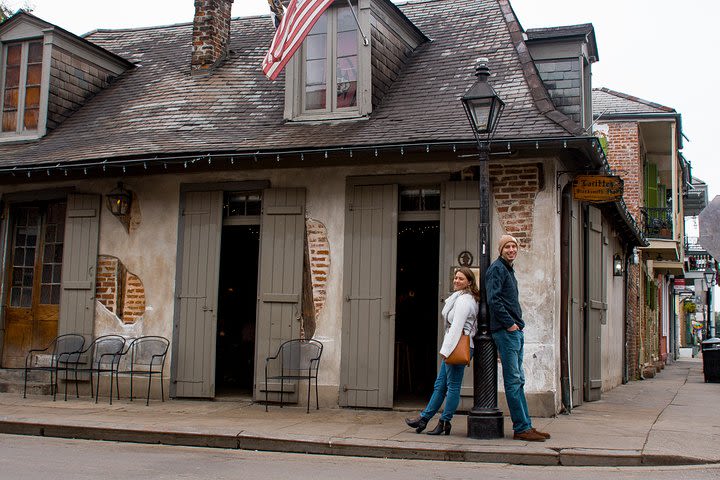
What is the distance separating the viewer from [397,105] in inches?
441

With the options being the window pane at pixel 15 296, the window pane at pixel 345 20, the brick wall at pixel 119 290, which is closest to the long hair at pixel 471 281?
the window pane at pixel 345 20

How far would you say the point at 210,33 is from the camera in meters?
13.9

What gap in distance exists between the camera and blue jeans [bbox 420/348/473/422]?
26.8ft

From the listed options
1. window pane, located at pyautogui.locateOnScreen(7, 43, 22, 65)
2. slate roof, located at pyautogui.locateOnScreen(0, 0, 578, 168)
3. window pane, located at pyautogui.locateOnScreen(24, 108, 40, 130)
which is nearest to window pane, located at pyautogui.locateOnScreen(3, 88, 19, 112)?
window pane, located at pyautogui.locateOnScreen(24, 108, 40, 130)

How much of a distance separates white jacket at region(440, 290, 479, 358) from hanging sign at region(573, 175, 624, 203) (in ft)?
10.1

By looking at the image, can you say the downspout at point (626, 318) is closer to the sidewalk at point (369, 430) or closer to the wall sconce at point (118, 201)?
the sidewalk at point (369, 430)

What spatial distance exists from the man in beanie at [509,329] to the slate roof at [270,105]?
201 centimetres

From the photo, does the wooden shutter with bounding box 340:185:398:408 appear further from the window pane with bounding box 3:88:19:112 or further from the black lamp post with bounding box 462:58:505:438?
the window pane with bounding box 3:88:19:112

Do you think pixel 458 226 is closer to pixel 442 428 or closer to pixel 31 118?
pixel 442 428

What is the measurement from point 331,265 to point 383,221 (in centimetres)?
87

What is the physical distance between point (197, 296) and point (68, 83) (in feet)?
15.6

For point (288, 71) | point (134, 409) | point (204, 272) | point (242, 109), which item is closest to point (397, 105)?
point (288, 71)

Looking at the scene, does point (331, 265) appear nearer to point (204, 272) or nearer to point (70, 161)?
point (204, 272)

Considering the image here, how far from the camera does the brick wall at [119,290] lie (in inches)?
454
